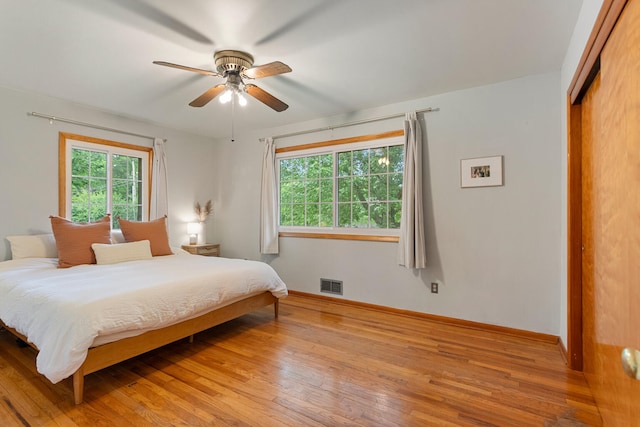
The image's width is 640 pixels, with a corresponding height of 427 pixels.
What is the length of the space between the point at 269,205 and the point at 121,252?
1.89m

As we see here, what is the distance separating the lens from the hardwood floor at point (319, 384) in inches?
67.9

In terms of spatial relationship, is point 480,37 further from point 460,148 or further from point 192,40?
point 192,40

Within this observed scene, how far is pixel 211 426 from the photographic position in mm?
1653

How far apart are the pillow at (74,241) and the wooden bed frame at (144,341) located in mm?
739

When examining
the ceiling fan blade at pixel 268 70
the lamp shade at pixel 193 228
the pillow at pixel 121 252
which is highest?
the ceiling fan blade at pixel 268 70

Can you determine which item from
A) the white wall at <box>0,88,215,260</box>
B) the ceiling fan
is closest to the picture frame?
the ceiling fan

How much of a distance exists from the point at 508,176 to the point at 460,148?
52 cm

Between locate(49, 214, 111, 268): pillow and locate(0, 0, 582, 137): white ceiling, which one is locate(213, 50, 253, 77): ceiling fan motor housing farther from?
locate(49, 214, 111, 268): pillow

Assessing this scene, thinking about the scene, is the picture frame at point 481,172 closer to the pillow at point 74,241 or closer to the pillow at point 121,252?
the pillow at point 121,252

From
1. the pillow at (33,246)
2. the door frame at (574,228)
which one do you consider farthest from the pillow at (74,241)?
the door frame at (574,228)

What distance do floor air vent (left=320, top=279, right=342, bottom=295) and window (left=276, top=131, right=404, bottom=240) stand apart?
0.61 meters

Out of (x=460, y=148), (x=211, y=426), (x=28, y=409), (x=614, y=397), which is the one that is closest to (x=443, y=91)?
(x=460, y=148)

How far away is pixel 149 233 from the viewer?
368 cm

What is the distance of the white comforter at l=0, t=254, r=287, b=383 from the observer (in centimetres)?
178
